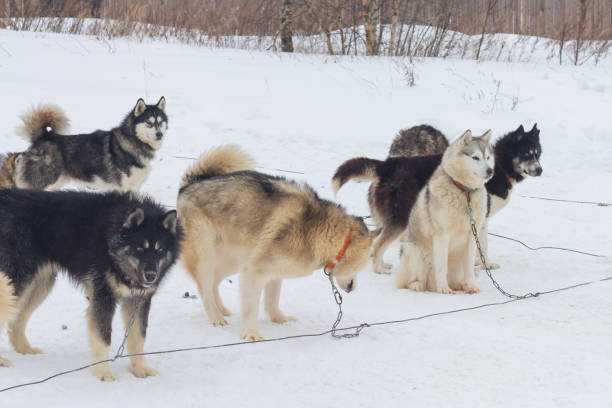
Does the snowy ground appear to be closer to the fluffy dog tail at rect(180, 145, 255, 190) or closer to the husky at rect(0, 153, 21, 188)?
the fluffy dog tail at rect(180, 145, 255, 190)

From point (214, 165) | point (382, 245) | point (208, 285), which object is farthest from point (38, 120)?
point (382, 245)

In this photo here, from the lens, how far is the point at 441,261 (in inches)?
220

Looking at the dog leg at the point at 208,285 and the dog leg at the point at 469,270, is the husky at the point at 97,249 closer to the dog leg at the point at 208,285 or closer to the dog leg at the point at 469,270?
the dog leg at the point at 208,285

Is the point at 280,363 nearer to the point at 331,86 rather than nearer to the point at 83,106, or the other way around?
the point at 83,106

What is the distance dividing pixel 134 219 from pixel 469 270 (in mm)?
3156

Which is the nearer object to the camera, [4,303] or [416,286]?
[4,303]

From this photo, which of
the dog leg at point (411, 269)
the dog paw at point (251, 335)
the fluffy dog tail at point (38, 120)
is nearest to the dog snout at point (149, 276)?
the dog paw at point (251, 335)

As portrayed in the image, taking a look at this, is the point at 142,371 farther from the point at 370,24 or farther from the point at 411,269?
the point at 370,24

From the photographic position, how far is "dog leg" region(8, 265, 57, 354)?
3.77m

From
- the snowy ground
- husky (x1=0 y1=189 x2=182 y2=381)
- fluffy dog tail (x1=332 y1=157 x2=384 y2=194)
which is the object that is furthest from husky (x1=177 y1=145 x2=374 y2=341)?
fluffy dog tail (x1=332 y1=157 x2=384 y2=194)

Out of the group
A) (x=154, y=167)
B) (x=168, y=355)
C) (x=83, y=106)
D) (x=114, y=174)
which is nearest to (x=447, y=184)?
(x=168, y=355)

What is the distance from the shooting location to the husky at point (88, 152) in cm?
735

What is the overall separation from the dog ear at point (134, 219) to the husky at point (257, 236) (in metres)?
1.03

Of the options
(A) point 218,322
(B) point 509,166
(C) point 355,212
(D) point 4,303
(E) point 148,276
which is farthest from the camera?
(C) point 355,212
